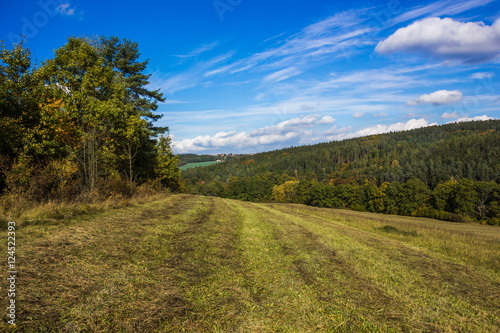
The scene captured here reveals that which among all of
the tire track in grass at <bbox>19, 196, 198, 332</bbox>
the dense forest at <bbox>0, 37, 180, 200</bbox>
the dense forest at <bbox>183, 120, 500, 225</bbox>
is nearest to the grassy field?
the tire track in grass at <bbox>19, 196, 198, 332</bbox>

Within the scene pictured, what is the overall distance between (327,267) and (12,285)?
6.89m

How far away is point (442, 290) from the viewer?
20.3ft

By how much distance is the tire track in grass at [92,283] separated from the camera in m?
3.52

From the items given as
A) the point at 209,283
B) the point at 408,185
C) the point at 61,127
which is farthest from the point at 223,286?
the point at 408,185

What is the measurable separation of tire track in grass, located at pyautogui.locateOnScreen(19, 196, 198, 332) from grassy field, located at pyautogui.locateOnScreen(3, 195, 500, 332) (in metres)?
0.02

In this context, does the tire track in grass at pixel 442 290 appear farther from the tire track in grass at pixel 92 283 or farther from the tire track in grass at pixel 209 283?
the tire track in grass at pixel 92 283

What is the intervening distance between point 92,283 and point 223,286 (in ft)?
8.05

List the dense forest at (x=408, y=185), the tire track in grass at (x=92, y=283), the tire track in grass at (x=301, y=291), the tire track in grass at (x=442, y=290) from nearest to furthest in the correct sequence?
the tire track in grass at (x=92, y=283)
the tire track in grass at (x=301, y=291)
the tire track in grass at (x=442, y=290)
the dense forest at (x=408, y=185)

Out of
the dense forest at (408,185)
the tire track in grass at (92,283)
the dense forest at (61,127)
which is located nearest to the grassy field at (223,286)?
the tire track in grass at (92,283)

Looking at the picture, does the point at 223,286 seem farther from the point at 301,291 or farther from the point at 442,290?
the point at 442,290

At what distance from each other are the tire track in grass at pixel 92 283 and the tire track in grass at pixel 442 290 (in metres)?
4.85

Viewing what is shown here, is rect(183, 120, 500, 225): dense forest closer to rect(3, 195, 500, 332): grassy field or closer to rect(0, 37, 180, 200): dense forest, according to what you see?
rect(0, 37, 180, 200): dense forest

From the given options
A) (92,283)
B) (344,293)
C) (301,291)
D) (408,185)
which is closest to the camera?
(92,283)

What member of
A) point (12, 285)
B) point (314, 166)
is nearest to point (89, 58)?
point (12, 285)
